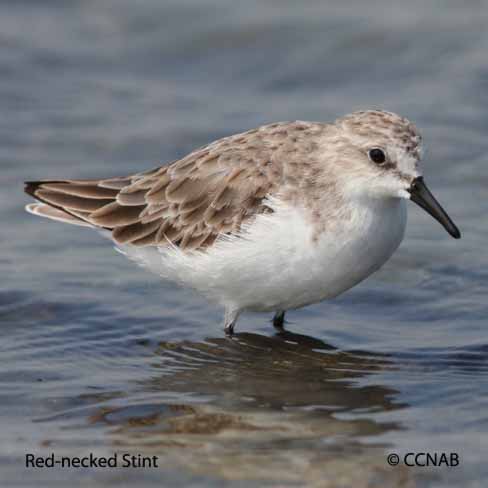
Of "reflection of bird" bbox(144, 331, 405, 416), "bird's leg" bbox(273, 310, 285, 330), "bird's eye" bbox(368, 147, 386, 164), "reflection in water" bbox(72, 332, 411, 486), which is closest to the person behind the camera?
"reflection in water" bbox(72, 332, 411, 486)

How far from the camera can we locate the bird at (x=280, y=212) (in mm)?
8570

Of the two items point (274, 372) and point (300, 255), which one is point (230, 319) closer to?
point (274, 372)

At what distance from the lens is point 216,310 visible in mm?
10320

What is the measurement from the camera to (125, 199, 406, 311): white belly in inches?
338

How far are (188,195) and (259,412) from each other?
2279mm

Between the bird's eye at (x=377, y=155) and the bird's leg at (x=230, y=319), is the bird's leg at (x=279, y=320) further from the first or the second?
the bird's eye at (x=377, y=155)

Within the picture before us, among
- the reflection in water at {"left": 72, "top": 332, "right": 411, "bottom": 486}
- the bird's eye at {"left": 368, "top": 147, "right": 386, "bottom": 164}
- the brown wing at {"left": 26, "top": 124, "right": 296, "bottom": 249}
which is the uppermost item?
the bird's eye at {"left": 368, "top": 147, "right": 386, "bottom": 164}

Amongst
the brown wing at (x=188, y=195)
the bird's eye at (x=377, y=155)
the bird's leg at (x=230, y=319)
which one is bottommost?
the bird's leg at (x=230, y=319)

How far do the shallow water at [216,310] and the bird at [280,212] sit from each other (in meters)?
0.63

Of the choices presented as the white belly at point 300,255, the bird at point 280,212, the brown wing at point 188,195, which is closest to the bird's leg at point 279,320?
the bird at point 280,212

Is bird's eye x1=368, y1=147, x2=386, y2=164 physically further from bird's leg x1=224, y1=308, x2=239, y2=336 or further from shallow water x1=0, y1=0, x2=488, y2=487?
bird's leg x1=224, y1=308, x2=239, y2=336

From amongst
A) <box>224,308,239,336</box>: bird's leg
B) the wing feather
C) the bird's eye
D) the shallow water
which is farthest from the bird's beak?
<box>224,308,239,336</box>: bird's leg

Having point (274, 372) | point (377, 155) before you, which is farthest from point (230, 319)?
point (377, 155)

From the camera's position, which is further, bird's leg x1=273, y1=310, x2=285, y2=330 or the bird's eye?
bird's leg x1=273, y1=310, x2=285, y2=330
